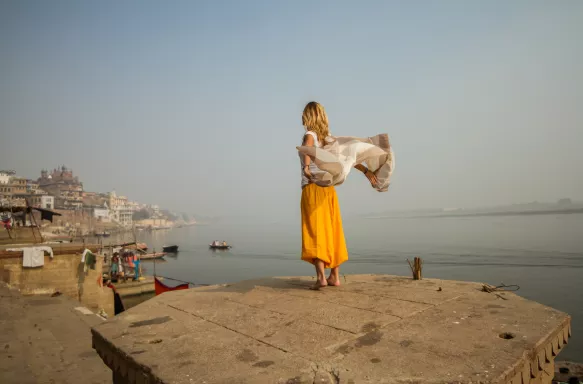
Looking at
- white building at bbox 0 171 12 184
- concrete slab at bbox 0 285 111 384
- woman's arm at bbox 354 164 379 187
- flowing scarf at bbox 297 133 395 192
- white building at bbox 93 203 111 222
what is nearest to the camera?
flowing scarf at bbox 297 133 395 192

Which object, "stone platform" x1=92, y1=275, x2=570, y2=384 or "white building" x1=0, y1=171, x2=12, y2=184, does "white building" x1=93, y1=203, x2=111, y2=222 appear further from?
"stone platform" x1=92, y1=275, x2=570, y2=384

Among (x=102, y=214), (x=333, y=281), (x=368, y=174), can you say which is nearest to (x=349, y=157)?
(x=368, y=174)

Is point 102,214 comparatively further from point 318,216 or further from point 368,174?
point 318,216

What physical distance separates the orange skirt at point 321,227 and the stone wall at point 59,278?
15053 mm

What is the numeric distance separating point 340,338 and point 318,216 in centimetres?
217

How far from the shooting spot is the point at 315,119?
4859mm

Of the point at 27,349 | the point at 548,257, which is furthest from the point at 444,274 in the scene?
the point at 27,349

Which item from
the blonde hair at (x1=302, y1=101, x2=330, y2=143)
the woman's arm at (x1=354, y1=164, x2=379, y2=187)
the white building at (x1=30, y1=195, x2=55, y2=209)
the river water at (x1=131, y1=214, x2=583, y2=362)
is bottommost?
the river water at (x1=131, y1=214, x2=583, y2=362)

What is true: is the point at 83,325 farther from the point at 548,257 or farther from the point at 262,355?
the point at 548,257

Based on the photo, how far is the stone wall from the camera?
14.8 m

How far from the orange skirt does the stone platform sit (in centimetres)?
49

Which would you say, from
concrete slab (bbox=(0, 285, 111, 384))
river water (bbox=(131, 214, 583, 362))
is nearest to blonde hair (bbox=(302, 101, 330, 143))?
concrete slab (bbox=(0, 285, 111, 384))

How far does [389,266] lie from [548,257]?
24.8 metres

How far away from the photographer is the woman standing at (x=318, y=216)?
474 centimetres
